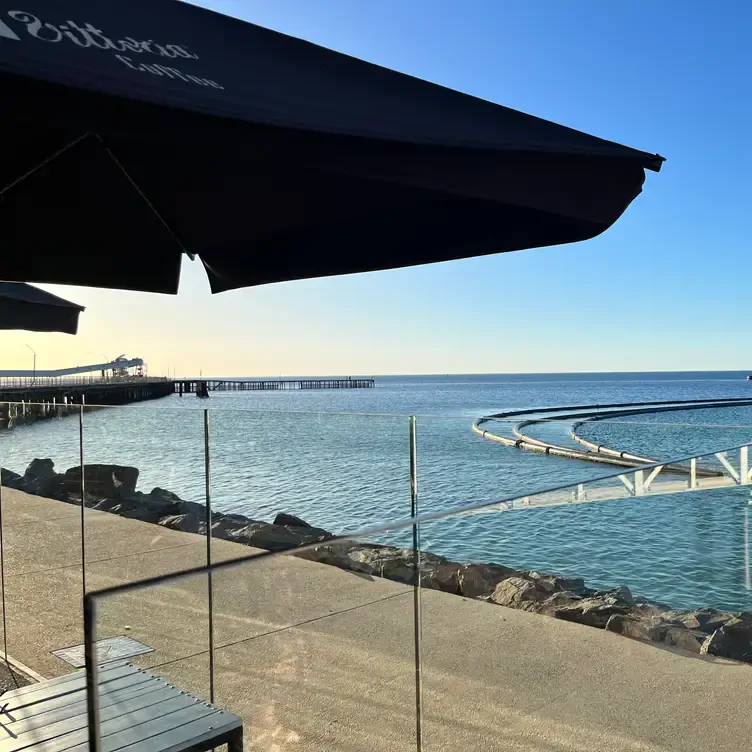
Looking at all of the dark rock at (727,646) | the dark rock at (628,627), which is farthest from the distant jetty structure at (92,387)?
the dark rock at (727,646)

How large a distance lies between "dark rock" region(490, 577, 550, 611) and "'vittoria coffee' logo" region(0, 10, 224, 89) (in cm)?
206

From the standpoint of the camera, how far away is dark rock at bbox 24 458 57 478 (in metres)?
4.07

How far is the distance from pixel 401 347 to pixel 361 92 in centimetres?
6134

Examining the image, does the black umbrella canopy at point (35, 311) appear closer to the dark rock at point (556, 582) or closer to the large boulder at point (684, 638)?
→ the dark rock at point (556, 582)

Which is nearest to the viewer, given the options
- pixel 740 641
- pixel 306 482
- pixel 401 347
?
pixel 740 641

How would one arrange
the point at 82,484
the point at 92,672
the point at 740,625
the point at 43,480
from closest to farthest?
the point at 92,672, the point at 740,625, the point at 82,484, the point at 43,480

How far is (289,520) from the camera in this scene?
3.46m

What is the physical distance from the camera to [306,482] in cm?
401

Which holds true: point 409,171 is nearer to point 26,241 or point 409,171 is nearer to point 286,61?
point 286,61

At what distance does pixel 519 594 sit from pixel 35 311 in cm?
346

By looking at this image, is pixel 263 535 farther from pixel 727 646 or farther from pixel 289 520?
pixel 727 646

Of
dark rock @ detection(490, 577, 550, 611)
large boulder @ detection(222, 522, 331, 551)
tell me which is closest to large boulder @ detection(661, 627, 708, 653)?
dark rock @ detection(490, 577, 550, 611)

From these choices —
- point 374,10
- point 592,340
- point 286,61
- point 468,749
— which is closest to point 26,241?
point 286,61

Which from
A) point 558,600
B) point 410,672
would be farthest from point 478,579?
point 410,672
